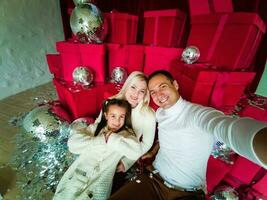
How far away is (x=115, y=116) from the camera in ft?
3.22

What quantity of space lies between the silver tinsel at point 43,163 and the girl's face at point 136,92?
47 cm

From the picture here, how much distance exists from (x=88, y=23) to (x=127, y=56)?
0.28m

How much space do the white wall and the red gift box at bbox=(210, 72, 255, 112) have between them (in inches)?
76.0

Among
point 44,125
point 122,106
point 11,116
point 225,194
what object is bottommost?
point 11,116

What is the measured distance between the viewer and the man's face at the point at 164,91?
35.2 inches

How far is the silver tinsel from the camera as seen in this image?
3.84 feet

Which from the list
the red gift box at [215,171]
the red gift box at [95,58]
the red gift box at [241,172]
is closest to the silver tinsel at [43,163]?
the red gift box at [95,58]

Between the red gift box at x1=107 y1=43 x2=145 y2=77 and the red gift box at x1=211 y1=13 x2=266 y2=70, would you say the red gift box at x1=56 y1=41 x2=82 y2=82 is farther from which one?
the red gift box at x1=211 y1=13 x2=266 y2=70

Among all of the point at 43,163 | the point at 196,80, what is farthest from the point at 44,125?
the point at 196,80

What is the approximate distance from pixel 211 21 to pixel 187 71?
29cm

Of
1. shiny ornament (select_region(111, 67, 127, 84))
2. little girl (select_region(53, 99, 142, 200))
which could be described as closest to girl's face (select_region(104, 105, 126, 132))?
little girl (select_region(53, 99, 142, 200))

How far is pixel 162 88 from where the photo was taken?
901mm

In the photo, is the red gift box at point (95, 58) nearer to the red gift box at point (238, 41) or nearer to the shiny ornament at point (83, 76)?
the shiny ornament at point (83, 76)

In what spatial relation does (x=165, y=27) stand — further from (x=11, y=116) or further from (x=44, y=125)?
(x=11, y=116)
